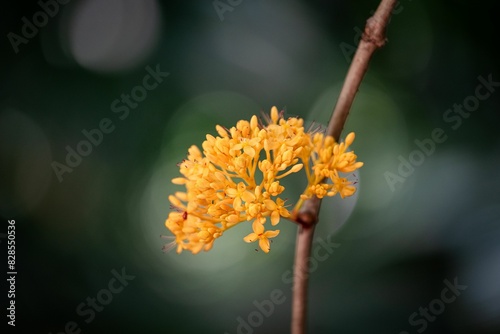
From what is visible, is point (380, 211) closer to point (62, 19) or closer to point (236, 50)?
point (236, 50)

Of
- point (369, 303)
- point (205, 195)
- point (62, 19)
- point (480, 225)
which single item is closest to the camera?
point (205, 195)

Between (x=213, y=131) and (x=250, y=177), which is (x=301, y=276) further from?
(x=213, y=131)

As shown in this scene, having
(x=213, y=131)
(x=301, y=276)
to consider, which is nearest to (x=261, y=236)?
(x=301, y=276)

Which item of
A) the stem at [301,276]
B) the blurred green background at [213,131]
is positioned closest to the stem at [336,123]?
the stem at [301,276]

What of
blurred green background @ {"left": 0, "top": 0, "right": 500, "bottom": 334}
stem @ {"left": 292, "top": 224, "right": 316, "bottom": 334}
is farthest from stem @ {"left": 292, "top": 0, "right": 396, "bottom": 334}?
blurred green background @ {"left": 0, "top": 0, "right": 500, "bottom": 334}

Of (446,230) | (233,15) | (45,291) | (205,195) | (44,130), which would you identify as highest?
(233,15)

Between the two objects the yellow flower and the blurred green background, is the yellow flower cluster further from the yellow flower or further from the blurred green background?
the blurred green background

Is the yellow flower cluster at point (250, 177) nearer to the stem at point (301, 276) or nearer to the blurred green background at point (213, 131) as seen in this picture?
the stem at point (301, 276)

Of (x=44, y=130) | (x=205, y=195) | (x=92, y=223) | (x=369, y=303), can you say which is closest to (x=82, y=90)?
(x=44, y=130)
